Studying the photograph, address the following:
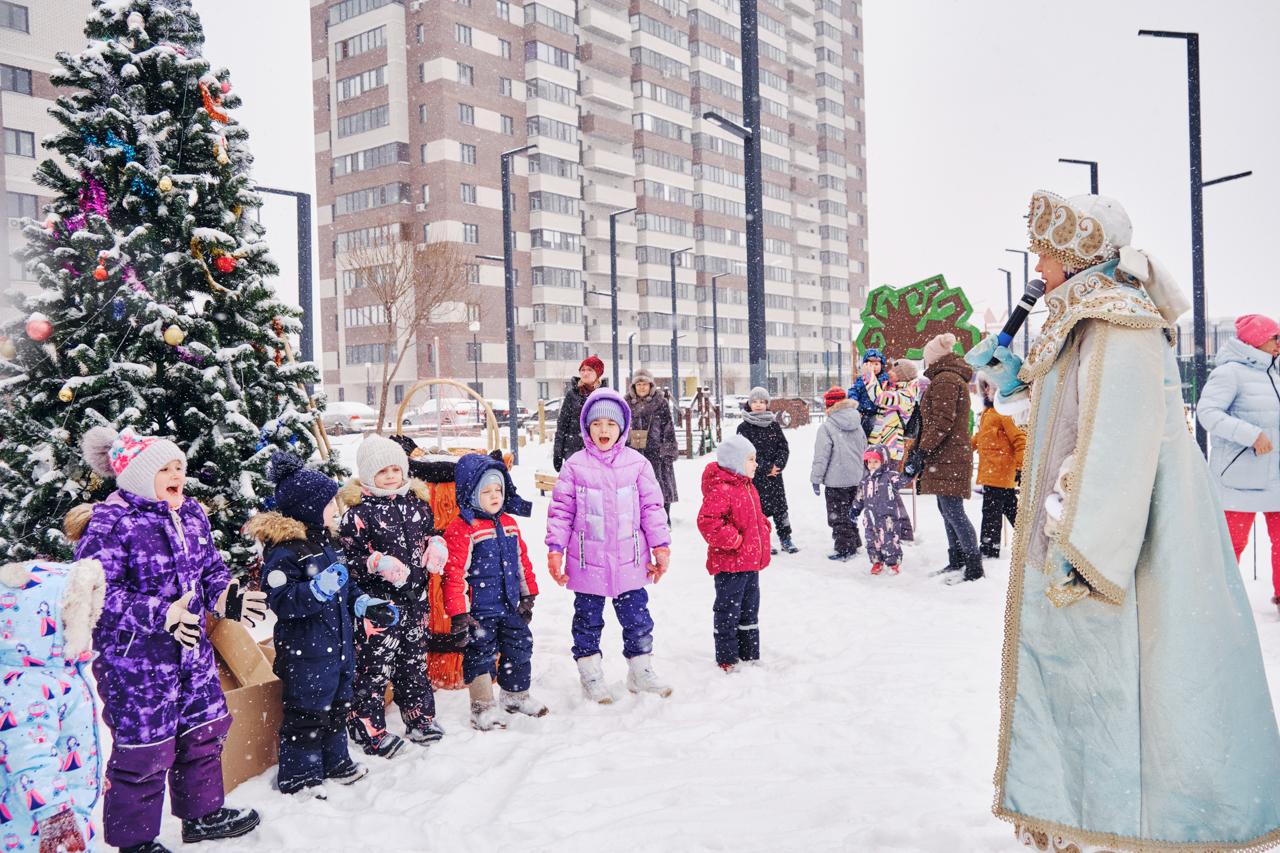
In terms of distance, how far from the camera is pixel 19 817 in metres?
3.16

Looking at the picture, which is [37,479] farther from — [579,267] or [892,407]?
[579,267]

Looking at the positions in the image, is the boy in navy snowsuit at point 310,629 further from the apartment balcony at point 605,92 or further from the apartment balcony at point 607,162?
the apartment balcony at point 605,92

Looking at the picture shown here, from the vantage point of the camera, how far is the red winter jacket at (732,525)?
19.1 feet

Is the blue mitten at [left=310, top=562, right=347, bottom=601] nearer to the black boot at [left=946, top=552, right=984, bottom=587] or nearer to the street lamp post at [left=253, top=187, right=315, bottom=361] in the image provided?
the black boot at [left=946, top=552, right=984, bottom=587]

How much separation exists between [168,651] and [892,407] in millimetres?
7638

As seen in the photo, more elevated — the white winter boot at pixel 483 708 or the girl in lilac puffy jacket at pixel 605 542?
the girl in lilac puffy jacket at pixel 605 542

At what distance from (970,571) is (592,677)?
4.61 meters

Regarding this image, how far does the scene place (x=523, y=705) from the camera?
5059mm

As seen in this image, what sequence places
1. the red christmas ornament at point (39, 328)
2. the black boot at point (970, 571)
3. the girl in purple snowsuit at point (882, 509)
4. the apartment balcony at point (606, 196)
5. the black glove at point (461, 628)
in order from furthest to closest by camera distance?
the apartment balcony at point (606, 196)
the girl in purple snowsuit at point (882, 509)
the black boot at point (970, 571)
the red christmas ornament at point (39, 328)
the black glove at point (461, 628)

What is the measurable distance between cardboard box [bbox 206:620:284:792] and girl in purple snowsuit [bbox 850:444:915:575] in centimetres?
621

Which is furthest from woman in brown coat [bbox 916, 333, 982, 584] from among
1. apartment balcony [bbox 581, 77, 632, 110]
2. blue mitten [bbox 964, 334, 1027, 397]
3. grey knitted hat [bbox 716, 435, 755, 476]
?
apartment balcony [bbox 581, 77, 632, 110]

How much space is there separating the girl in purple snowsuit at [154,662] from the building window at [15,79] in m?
38.6

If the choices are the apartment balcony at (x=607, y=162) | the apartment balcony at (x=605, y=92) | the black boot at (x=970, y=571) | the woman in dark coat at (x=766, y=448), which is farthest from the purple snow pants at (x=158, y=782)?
the apartment balcony at (x=605, y=92)

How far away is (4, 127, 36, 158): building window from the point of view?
3422cm
